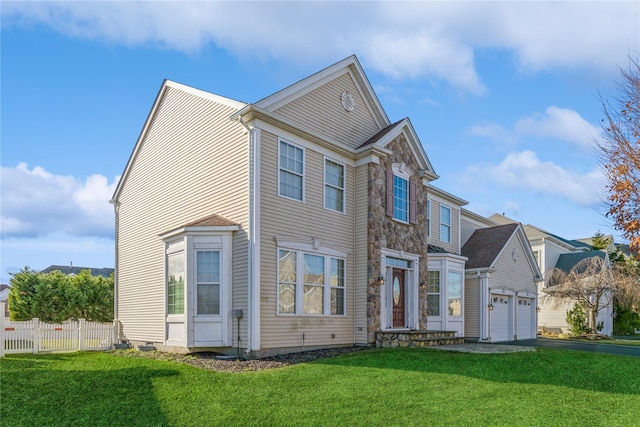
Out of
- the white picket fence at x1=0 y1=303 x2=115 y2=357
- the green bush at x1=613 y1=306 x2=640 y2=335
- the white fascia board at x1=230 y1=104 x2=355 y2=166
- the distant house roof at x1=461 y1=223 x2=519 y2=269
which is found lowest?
the green bush at x1=613 y1=306 x2=640 y2=335

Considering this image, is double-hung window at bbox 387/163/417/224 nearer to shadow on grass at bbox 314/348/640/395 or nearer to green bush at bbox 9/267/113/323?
shadow on grass at bbox 314/348/640/395

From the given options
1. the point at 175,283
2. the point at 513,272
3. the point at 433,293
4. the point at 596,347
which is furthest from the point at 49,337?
the point at 596,347

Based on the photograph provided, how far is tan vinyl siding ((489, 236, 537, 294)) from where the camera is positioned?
22.2 m

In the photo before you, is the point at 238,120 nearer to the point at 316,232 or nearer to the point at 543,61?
the point at 316,232

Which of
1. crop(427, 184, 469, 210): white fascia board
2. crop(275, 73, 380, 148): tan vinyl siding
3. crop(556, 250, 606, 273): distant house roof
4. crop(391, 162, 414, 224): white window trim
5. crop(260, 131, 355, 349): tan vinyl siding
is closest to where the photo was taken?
crop(260, 131, 355, 349): tan vinyl siding

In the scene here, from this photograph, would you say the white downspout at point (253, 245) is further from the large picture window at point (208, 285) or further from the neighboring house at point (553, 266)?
the neighboring house at point (553, 266)

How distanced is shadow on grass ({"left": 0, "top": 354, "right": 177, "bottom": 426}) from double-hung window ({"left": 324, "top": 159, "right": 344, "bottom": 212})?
686 cm

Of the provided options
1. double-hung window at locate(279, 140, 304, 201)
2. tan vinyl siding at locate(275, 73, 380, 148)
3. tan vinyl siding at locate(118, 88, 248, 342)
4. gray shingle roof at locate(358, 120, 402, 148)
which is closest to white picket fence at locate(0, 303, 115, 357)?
tan vinyl siding at locate(118, 88, 248, 342)

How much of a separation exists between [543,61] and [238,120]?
300 inches

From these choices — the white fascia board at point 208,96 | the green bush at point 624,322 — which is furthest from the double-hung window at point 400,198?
the green bush at point 624,322

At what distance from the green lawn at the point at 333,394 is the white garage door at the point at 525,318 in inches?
508

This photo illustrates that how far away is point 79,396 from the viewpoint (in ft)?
27.1

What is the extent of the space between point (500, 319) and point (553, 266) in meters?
12.9

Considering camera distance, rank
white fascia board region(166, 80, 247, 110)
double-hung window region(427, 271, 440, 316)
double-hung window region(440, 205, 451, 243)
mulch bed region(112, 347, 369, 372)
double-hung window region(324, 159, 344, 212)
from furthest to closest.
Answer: double-hung window region(440, 205, 451, 243) < double-hung window region(427, 271, 440, 316) < double-hung window region(324, 159, 344, 212) < white fascia board region(166, 80, 247, 110) < mulch bed region(112, 347, 369, 372)
